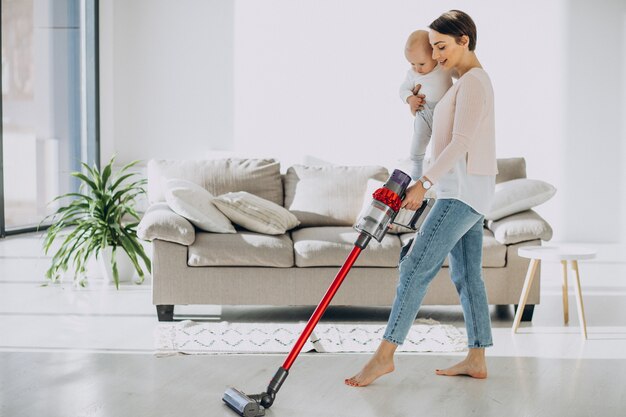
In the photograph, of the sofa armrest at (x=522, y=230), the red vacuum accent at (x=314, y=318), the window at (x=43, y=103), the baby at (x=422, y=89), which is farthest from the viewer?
the window at (x=43, y=103)

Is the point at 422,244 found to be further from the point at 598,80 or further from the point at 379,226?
the point at 598,80

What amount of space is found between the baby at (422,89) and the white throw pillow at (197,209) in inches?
54.8

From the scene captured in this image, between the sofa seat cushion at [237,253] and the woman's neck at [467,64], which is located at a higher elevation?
the woman's neck at [467,64]

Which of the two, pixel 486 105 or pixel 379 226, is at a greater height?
pixel 486 105

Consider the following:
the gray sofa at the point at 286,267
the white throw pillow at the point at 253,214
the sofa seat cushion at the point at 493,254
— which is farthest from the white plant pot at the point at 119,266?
the sofa seat cushion at the point at 493,254

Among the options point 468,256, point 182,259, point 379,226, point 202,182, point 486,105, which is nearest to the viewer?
point 379,226

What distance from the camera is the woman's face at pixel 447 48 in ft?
9.26

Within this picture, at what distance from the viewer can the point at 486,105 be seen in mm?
2863

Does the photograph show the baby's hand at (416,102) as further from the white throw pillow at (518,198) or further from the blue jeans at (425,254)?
the white throw pillow at (518,198)

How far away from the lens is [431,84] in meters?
2.95

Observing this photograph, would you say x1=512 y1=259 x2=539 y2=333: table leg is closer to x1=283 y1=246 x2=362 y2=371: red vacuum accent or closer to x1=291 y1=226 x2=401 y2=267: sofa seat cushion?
x1=291 y1=226 x2=401 y2=267: sofa seat cushion

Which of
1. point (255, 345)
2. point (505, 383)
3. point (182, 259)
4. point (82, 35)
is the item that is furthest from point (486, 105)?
point (82, 35)

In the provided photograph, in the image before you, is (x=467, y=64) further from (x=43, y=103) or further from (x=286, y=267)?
(x=43, y=103)

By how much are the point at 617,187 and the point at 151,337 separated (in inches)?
193
